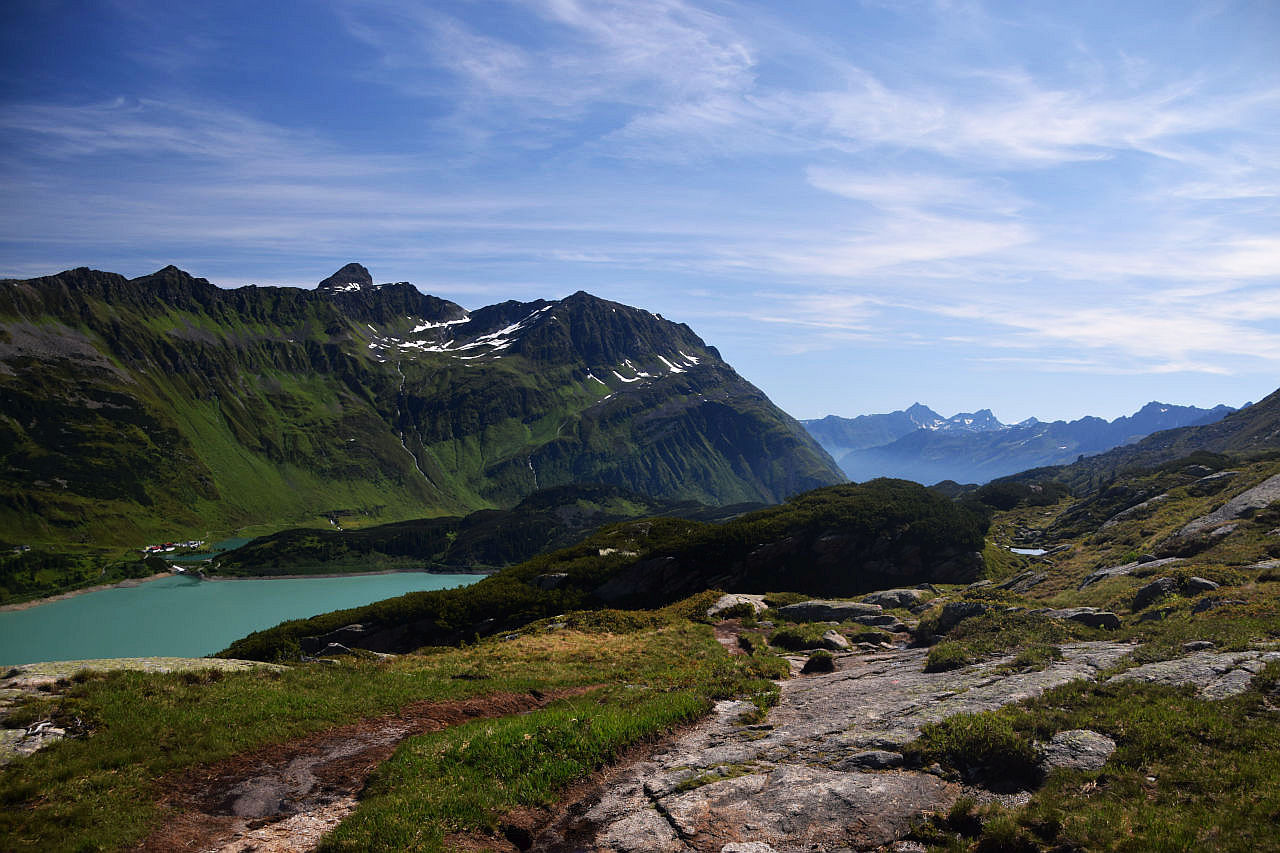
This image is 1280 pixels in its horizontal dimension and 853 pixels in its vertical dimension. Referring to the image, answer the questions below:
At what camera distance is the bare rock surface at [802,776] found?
13.4 meters

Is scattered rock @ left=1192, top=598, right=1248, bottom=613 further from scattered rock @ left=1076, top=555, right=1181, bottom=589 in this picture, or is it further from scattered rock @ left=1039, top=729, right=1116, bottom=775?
scattered rock @ left=1039, top=729, right=1116, bottom=775

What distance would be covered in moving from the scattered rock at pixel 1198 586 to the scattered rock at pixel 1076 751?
63.4 feet

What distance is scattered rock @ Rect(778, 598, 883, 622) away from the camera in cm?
4275

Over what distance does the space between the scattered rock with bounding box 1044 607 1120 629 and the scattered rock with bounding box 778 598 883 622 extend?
46.3ft

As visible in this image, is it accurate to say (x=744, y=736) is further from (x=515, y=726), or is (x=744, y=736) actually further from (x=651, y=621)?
(x=651, y=621)

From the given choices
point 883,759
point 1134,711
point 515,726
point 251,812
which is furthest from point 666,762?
point 1134,711

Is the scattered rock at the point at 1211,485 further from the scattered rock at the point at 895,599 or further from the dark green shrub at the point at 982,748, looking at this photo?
the dark green shrub at the point at 982,748

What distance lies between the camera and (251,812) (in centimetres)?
1503

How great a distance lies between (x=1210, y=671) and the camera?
17.1 m

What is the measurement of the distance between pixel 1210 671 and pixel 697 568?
48.1 metres

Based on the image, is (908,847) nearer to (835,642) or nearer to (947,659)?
(947,659)

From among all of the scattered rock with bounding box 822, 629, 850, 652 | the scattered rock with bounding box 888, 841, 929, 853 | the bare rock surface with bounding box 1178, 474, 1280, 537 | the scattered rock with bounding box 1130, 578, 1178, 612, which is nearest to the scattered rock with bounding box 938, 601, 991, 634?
the scattered rock with bounding box 822, 629, 850, 652

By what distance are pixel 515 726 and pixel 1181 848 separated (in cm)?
1598

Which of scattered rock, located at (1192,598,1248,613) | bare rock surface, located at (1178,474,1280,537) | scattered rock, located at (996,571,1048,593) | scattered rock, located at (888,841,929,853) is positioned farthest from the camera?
scattered rock, located at (996,571,1048,593)
